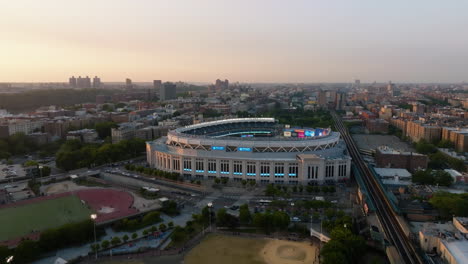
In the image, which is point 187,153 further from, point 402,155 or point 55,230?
point 402,155

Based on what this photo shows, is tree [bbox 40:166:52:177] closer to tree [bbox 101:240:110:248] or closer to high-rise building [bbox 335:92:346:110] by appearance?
tree [bbox 101:240:110:248]

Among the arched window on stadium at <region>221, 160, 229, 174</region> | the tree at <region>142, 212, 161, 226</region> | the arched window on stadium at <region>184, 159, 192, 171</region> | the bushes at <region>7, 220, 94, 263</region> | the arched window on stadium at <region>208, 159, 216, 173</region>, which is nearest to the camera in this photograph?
the bushes at <region>7, 220, 94, 263</region>

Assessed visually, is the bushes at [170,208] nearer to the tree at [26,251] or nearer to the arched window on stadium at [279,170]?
the tree at [26,251]

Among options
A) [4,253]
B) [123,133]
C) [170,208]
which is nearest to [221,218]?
[170,208]

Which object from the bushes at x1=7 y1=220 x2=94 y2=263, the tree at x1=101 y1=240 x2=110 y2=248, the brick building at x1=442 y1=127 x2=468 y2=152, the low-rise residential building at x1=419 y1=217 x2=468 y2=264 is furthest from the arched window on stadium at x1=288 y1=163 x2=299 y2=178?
the brick building at x1=442 y1=127 x2=468 y2=152

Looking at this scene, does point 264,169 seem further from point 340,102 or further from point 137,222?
point 340,102

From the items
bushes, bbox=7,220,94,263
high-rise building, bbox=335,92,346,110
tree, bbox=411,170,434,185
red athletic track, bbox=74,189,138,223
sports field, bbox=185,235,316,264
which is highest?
high-rise building, bbox=335,92,346,110

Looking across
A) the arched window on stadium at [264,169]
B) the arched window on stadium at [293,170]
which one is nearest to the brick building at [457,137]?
the arched window on stadium at [293,170]
